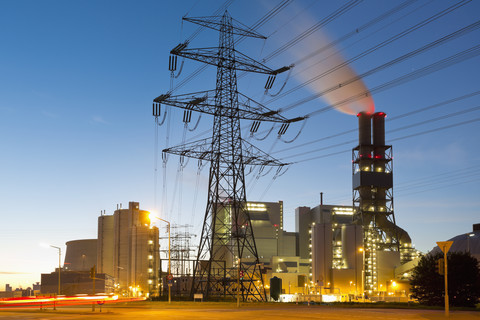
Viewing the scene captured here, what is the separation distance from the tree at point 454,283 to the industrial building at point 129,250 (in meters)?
109

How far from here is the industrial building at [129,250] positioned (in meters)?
155

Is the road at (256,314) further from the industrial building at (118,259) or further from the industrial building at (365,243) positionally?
Result: the industrial building at (118,259)

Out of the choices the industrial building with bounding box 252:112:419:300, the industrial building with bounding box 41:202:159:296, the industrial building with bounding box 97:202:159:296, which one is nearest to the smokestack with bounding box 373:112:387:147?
the industrial building with bounding box 252:112:419:300

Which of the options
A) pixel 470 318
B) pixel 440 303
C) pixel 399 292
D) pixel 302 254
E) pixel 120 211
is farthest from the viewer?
pixel 120 211

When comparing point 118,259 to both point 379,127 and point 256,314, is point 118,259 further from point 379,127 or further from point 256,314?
point 256,314

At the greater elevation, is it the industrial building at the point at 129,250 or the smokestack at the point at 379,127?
the smokestack at the point at 379,127

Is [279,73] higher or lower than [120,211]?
higher

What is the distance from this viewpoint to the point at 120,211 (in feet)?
550

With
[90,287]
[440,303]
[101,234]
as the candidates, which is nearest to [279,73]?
[440,303]

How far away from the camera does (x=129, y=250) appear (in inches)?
6284

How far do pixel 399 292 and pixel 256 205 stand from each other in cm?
5732

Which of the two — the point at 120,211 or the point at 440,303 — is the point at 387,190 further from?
the point at 120,211

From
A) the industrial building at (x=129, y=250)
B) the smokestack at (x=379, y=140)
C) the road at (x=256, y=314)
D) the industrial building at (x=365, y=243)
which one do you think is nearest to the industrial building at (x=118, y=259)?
the industrial building at (x=129, y=250)

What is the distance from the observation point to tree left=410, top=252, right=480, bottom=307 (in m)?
46.1
